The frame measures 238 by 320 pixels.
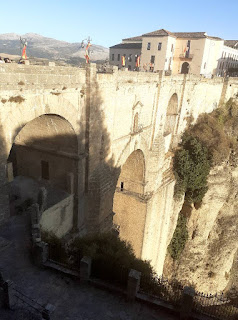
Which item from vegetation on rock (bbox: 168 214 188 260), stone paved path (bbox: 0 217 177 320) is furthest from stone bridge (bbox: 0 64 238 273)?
vegetation on rock (bbox: 168 214 188 260)

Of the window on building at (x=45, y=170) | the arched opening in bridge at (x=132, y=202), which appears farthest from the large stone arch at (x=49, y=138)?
the arched opening in bridge at (x=132, y=202)

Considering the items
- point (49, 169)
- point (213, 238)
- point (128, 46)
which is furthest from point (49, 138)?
point (128, 46)

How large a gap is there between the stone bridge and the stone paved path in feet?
5.39

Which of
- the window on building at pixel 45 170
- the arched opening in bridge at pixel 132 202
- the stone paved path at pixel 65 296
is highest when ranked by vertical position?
the window on building at pixel 45 170

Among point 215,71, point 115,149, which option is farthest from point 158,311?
point 215,71

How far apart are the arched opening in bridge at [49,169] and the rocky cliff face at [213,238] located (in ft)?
47.5

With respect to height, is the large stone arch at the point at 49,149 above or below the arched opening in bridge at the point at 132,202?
above

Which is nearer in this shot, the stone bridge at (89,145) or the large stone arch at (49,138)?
the large stone arch at (49,138)

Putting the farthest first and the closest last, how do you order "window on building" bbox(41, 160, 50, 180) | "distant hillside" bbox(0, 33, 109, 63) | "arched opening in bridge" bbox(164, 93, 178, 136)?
"distant hillside" bbox(0, 33, 109, 63) → "arched opening in bridge" bbox(164, 93, 178, 136) → "window on building" bbox(41, 160, 50, 180)

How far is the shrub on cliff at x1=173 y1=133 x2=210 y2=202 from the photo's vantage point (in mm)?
21077

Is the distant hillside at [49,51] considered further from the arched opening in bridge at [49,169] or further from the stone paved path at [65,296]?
the stone paved path at [65,296]

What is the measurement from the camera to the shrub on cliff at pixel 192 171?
21.1 m

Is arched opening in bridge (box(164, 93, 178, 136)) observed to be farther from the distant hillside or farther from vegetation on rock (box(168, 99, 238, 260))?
the distant hillside

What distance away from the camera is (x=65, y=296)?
6797 millimetres
